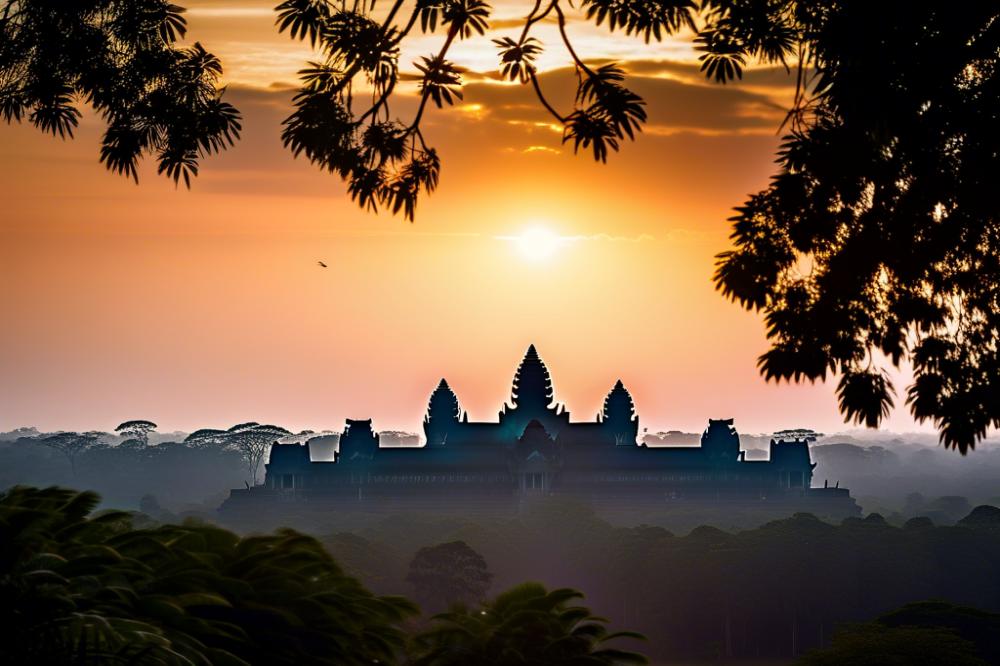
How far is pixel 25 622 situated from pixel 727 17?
37.1ft

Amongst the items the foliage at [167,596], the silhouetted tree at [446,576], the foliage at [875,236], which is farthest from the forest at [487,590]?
the foliage at [875,236]

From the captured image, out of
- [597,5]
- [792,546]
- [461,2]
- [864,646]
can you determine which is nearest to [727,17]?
[597,5]

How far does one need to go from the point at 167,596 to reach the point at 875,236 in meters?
11.4

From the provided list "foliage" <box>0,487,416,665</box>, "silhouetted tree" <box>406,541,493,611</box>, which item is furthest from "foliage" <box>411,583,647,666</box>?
"silhouetted tree" <box>406,541,493,611</box>

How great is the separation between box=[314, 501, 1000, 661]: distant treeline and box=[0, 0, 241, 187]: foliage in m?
76.1

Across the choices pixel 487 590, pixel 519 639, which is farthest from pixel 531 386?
pixel 519 639

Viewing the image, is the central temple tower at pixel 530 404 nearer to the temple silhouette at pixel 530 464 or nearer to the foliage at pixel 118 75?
the temple silhouette at pixel 530 464

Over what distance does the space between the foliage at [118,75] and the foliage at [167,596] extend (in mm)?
5890

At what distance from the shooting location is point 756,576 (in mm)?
101188

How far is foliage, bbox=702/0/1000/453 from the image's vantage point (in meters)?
16.9

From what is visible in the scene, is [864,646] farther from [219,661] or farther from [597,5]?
[597,5]

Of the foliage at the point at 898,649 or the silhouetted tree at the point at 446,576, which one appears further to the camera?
the silhouetted tree at the point at 446,576

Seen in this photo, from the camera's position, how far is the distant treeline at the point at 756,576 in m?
101

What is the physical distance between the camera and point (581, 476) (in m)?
162
